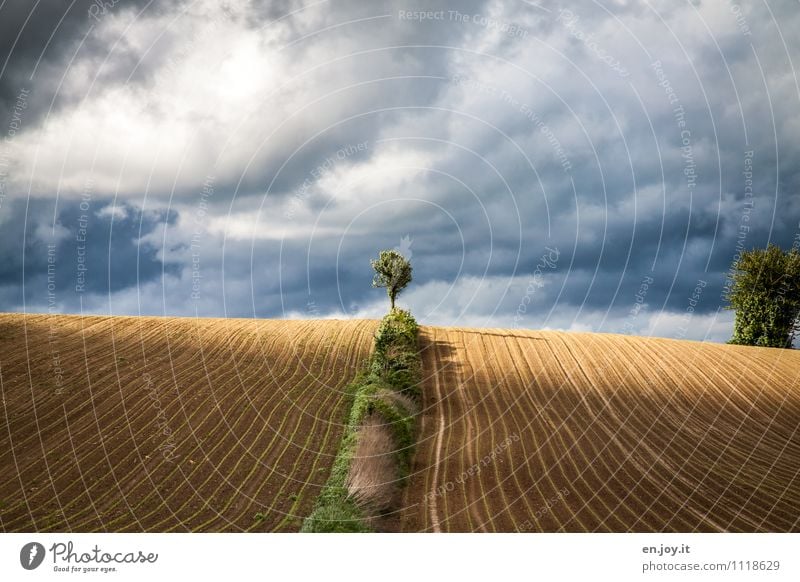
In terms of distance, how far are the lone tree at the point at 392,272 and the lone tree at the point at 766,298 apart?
37020mm

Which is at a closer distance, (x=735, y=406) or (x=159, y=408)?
(x=159, y=408)

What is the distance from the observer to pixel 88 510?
14.3 m

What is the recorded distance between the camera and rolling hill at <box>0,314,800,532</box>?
1520cm

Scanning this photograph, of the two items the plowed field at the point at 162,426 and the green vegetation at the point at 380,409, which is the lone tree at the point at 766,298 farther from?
the plowed field at the point at 162,426

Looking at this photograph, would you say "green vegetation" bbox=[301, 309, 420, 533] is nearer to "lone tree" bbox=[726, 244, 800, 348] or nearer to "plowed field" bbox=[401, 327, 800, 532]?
"plowed field" bbox=[401, 327, 800, 532]

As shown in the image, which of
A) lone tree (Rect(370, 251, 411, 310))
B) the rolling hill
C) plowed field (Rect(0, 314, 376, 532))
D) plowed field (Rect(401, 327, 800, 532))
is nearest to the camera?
plowed field (Rect(0, 314, 376, 532))

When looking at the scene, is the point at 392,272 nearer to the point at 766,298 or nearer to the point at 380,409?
the point at 380,409

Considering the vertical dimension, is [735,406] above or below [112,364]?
below

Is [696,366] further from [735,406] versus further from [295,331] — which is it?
[295,331]

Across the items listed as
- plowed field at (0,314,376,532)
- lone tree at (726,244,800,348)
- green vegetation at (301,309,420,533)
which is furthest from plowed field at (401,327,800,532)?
lone tree at (726,244,800,348)

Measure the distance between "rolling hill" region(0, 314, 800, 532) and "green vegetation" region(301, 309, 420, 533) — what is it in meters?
0.72

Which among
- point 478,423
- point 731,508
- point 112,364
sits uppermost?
point 112,364
